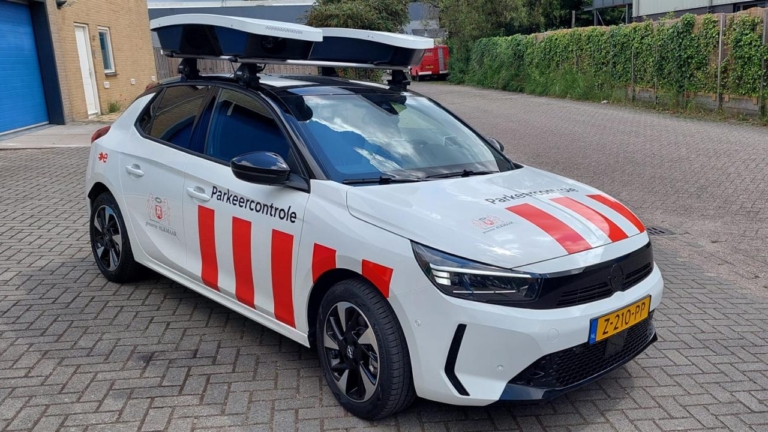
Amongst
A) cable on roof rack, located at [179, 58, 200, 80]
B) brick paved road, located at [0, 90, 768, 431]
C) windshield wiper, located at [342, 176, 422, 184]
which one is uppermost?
cable on roof rack, located at [179, 58, 200, 80]

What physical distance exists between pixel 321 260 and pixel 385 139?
1.00 m

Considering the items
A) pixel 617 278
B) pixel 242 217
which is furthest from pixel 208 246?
pixel 617 278

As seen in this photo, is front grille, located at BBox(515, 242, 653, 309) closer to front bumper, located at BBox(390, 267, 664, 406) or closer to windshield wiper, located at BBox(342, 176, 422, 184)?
front bumper, located at BBox(390, 267, 664, 406)

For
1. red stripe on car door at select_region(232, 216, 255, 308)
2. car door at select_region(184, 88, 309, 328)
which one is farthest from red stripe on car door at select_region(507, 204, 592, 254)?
red stripe on car door at select_region(232, 216, 255, 308)

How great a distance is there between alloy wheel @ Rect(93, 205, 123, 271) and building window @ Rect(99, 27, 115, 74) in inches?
625

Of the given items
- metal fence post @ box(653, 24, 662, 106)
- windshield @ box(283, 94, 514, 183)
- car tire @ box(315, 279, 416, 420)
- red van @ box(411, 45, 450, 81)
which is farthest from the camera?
red van @ box(411, 45, 450, 81)

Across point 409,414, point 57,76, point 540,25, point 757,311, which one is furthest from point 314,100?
point 540,25

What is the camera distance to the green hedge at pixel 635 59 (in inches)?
599

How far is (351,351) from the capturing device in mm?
3379

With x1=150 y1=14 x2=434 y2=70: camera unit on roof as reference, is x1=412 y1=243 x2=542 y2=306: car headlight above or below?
below

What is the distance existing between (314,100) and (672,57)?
16067mm

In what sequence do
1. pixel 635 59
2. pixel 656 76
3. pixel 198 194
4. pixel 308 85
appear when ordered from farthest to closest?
pixel 635 59, pixel 656 76, pixel 308 85, pixel 198 194

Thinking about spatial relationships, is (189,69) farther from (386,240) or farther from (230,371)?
(386,240)

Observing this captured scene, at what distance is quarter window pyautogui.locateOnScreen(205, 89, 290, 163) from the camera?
3.96 meters
